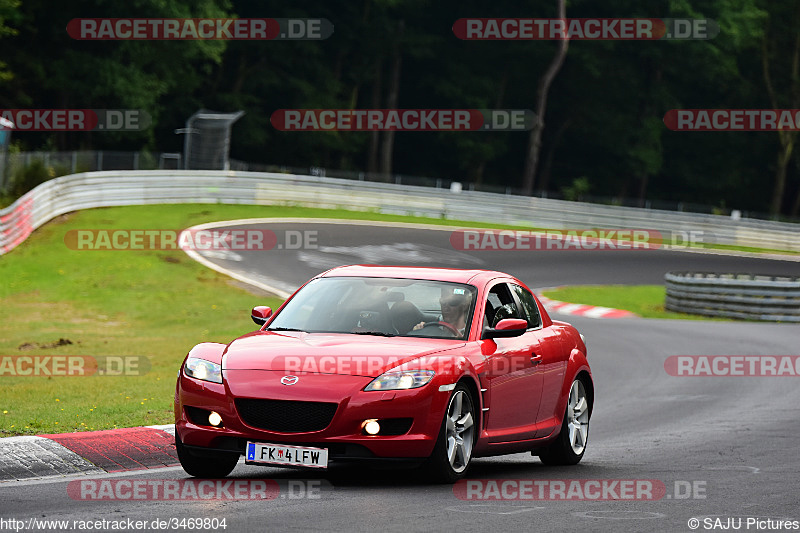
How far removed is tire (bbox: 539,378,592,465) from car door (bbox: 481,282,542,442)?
2.04ft

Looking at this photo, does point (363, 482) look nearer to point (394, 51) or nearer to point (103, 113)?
point (103, 113)

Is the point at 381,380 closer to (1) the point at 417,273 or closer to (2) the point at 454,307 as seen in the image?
(2) the point at 454,307

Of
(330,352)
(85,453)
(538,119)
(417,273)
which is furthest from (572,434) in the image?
(538,119)

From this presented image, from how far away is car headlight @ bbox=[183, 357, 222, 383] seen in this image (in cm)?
803

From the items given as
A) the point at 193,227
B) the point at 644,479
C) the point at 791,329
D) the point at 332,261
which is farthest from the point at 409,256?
the point at 644,479

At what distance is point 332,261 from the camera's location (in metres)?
30.9

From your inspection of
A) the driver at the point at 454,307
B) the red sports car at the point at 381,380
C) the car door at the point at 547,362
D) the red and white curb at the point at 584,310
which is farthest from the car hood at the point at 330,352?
the red and white curb at the point at 584,310

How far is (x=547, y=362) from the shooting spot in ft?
31.5

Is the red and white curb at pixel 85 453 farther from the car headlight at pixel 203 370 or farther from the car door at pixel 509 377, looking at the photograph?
the car door at pixel 509 377

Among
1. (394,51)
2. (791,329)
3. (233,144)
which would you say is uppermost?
(394,51)

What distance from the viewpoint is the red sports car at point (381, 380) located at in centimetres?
775

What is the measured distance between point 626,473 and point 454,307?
5.90 feet

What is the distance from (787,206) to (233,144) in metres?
34.2

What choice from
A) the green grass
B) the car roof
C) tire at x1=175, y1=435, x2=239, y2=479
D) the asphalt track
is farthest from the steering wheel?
the green grass
